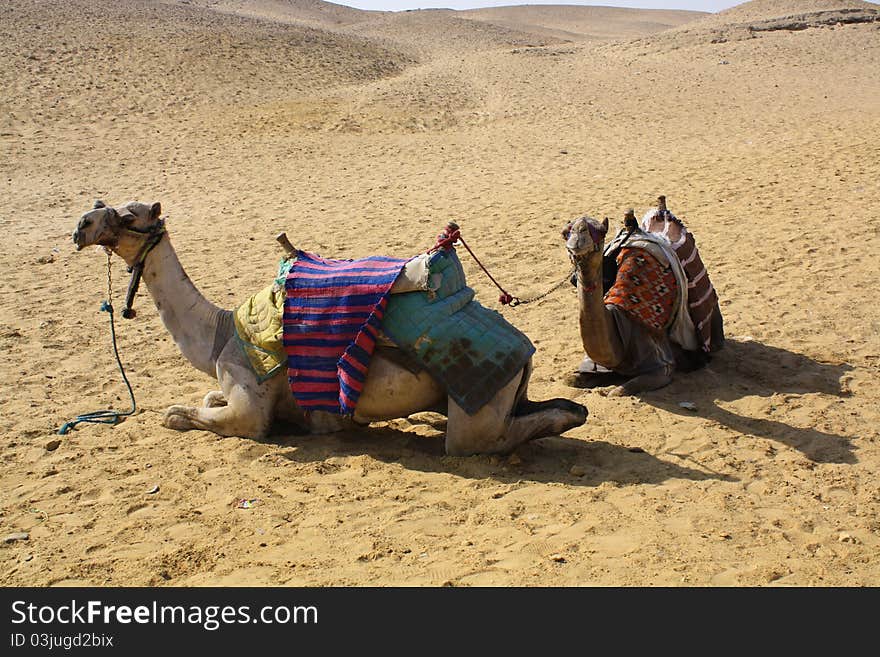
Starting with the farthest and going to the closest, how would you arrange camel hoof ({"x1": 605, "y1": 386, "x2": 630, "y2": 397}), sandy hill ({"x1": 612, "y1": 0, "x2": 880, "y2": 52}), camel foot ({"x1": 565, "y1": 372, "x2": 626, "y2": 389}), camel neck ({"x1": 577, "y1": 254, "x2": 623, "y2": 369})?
sandy hill ({"x1": 612, "y1": 0, "x2": 880, "y2": 52}), camel foot ({"x1": 565, "y1": 372, "x2": 626, "y2": 389}), camel hoof ({"x1": 605, "y1": 386, "x2": 630, "y2": 397}), camel neck ({"x1": 577, "y1": 254, "x2": 623, "y2": 369})

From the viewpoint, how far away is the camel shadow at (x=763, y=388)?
18.6 ft

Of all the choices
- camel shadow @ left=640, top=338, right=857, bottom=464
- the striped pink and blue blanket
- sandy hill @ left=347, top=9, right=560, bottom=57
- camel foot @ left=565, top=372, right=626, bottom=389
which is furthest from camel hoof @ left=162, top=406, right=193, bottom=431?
sandy hill @ left=347, top=9, right=560, bottom=57

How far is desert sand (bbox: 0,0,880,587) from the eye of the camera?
14.5 feet

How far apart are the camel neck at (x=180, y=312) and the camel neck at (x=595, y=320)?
235 centimetres

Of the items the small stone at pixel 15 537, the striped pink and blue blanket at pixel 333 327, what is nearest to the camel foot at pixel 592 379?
the striped pink and blue blanket at pixel 333 327

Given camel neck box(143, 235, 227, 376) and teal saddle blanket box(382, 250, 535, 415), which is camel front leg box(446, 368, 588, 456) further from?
camel neck box(143, 235, 227, 376)

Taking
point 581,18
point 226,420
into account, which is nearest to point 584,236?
point 226,420

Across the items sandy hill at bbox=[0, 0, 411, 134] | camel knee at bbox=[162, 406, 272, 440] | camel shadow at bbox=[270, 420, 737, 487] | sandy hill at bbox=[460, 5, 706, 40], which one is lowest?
camel shadow at bbox=[270, 420, 737, 487]

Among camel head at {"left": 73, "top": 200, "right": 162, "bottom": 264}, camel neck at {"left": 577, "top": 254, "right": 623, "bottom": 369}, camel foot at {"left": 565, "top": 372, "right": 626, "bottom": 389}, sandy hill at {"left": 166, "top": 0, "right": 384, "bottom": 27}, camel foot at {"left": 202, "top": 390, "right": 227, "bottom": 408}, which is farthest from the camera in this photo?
sandy hill at {"left": 166, "top": 0, "right": 384, "bottom": 27}

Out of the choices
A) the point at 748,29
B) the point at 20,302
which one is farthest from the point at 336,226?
the point at 748,29

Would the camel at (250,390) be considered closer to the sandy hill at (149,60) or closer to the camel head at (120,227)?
the camel head at (120,227)

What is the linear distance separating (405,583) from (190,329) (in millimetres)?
2597

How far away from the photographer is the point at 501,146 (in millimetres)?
18281

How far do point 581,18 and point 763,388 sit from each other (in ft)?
297
